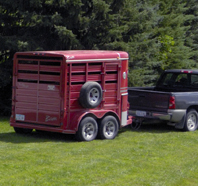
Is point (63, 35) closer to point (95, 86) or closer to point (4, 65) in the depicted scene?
point (4, 65)

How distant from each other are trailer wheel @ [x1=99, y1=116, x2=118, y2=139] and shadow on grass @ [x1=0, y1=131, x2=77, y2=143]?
754mm

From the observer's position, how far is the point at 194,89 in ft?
46.8

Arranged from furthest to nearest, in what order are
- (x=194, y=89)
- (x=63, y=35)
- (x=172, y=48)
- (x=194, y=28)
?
(x=194, y=28), (x=172, y=48), (x=63, y=35), (x=194, y=89)

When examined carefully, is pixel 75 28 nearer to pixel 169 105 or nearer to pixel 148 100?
pixel 148 100

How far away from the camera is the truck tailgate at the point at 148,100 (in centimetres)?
1294

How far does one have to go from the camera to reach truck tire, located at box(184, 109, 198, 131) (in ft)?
43.8

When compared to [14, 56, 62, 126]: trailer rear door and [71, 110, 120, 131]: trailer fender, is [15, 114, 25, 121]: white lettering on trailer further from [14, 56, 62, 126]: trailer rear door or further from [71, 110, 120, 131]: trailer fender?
[71, 110, 120, 131]: trailer fender

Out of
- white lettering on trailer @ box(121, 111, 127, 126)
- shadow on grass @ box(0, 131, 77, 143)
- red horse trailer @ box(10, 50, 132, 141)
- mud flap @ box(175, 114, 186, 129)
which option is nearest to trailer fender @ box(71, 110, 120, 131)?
red horse trailer @ box(10, 50, 132, 141)

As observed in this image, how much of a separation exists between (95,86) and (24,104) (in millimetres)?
1874

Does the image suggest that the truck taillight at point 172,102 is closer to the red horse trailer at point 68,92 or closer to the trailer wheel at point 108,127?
the red horse trailer at point 68,92

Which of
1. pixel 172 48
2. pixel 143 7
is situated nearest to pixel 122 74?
pixel 143 7

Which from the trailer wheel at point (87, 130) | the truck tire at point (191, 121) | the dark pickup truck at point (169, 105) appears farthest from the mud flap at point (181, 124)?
the trailer wheel at point (87, 130)

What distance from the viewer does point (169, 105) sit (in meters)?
12.9

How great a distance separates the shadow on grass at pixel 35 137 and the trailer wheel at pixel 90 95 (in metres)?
1.05
